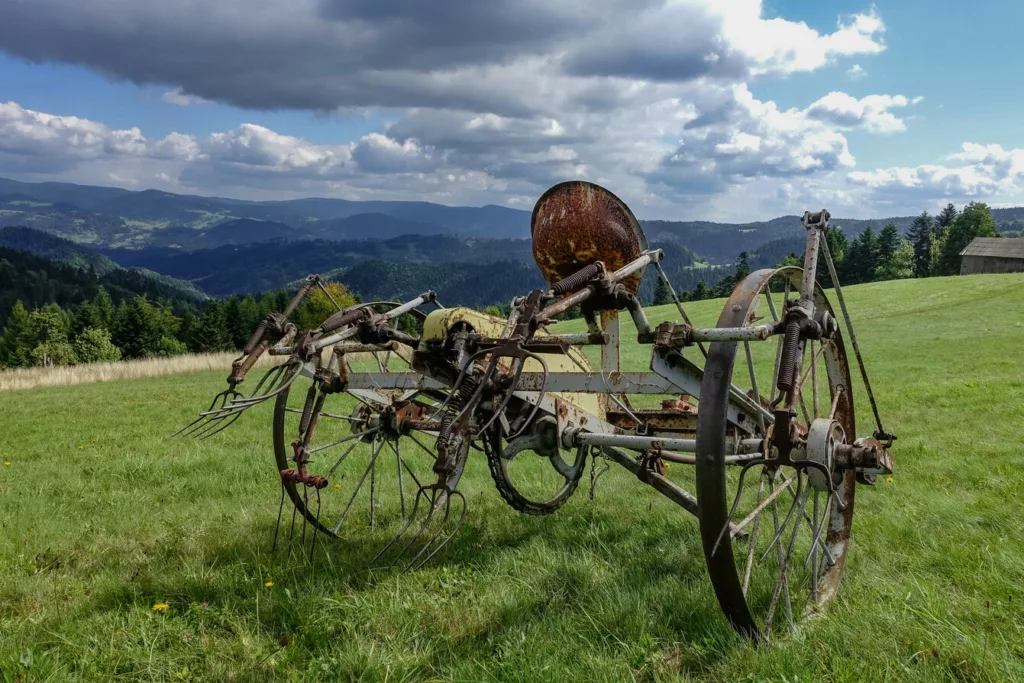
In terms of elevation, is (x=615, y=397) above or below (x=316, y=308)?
above

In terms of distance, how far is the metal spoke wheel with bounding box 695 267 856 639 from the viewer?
9.30 ft

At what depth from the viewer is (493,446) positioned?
4.40m

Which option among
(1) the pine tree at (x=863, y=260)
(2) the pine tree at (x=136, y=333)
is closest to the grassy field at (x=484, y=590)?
(2) the pine tree at (x=136, y=333)

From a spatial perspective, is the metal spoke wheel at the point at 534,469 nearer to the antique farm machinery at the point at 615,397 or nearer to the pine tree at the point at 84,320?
the antique farm machinery at the point at 615,397

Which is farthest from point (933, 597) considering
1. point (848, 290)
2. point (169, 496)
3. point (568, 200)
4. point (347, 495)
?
point (848, 290)

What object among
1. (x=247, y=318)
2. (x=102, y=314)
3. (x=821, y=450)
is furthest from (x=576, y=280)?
(x=102, y=314)

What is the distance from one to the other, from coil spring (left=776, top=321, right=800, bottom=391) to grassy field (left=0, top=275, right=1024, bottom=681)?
1.28m

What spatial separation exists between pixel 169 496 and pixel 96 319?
81628 mm

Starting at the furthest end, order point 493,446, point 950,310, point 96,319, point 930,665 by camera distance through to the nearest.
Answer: point 96,319 < point 950,310 < point 493,446 < point 930,665

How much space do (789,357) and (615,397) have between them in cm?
150

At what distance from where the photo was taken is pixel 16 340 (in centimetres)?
7269

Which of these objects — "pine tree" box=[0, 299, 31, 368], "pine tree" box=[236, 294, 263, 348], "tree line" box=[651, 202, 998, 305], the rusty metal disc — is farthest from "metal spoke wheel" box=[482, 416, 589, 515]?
"pine tree" box=[0, 299, 31, 368]

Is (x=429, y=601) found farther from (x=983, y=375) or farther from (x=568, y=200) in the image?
(x=983, y=375)

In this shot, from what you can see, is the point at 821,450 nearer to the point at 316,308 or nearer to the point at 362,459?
the point at 362,459
